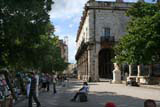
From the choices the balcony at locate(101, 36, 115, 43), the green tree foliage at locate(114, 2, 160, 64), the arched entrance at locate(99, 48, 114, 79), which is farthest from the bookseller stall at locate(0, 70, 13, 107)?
the arched entrance at locate(99, 48, 114, 79)

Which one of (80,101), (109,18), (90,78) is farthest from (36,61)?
(109,18)

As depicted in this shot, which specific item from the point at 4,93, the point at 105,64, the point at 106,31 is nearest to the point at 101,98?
the point at 4,93

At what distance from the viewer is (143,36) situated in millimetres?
32969

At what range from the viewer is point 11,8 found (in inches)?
582

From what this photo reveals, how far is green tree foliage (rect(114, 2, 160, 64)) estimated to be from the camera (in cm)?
3194

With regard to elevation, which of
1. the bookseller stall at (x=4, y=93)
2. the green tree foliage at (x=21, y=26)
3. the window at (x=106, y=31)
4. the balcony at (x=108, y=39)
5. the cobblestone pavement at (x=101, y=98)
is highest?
the window at (x=106, y=31)

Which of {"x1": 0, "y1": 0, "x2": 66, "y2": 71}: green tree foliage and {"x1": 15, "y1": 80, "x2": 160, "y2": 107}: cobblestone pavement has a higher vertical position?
{"x1": 0, "y1": 0, "x2": 66, "y2": 71}: green tree foliage

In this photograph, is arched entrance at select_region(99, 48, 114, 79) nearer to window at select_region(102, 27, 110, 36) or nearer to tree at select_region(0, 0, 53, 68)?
window at select_region(102, 27, 110, 36)

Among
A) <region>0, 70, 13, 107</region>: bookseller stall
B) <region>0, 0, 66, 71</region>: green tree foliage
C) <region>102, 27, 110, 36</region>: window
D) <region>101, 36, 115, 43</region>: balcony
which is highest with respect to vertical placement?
<region>102, 27, 110, 36</region>: window

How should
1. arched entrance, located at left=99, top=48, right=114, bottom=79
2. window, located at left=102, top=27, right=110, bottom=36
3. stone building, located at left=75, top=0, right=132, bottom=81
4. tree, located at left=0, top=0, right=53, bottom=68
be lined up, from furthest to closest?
arched entrance, located at left=99, top=48, right=114, bottom=79 < window, located at left=102, top=27, right=110, bottom=36 < stone building, located at left=75, top=0, right=132, bottom=81 < tree, located at left=0, top=0, right=53, bottom=68

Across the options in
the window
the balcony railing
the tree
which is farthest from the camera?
the window

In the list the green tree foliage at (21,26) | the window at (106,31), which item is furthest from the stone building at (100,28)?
the green tree foliage at (21,26)

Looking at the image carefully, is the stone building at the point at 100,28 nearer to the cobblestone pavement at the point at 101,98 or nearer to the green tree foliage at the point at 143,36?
the green tree foliage at the point at 143,36

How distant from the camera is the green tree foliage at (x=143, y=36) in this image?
105ft
